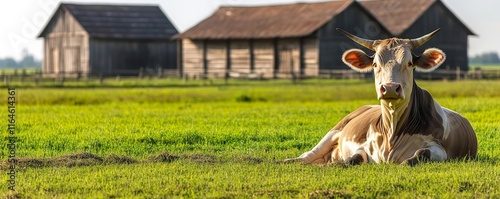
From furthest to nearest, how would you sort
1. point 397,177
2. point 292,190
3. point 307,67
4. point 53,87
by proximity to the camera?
point 307,67
point 53,87
point 397,177
point 292,190

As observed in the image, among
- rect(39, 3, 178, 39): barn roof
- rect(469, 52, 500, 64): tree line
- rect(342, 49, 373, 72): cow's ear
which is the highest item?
rect(39, 3, 178, 39): barn roof

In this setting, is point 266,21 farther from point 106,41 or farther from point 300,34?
point 106,41

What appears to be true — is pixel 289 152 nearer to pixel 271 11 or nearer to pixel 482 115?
pixel 482 115

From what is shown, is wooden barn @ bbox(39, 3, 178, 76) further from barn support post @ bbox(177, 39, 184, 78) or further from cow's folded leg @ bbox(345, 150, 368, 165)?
cow's folded leg @ bbox(345, 150, 368, 165)

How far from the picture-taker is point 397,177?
10.9 metres

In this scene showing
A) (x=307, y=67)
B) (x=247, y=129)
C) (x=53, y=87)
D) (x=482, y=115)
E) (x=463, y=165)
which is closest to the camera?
(x=463, y=165)

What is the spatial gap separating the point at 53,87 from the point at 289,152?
35438 millimetres

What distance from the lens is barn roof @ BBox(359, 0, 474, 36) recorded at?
62625mm

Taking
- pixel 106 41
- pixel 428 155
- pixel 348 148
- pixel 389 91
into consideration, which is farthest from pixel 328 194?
pixel 106 41

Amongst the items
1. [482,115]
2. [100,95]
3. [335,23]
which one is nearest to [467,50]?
[335,23]

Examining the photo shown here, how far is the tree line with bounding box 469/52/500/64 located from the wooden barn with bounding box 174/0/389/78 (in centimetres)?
10912

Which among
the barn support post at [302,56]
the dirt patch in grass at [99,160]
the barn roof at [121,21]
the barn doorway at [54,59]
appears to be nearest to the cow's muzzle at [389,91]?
the dirt patch in grass at [99,160]

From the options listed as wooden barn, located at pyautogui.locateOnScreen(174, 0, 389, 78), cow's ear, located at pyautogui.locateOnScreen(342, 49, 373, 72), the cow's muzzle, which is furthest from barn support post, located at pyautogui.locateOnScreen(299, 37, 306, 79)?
the cow's muzzle

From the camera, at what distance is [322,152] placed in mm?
13906
